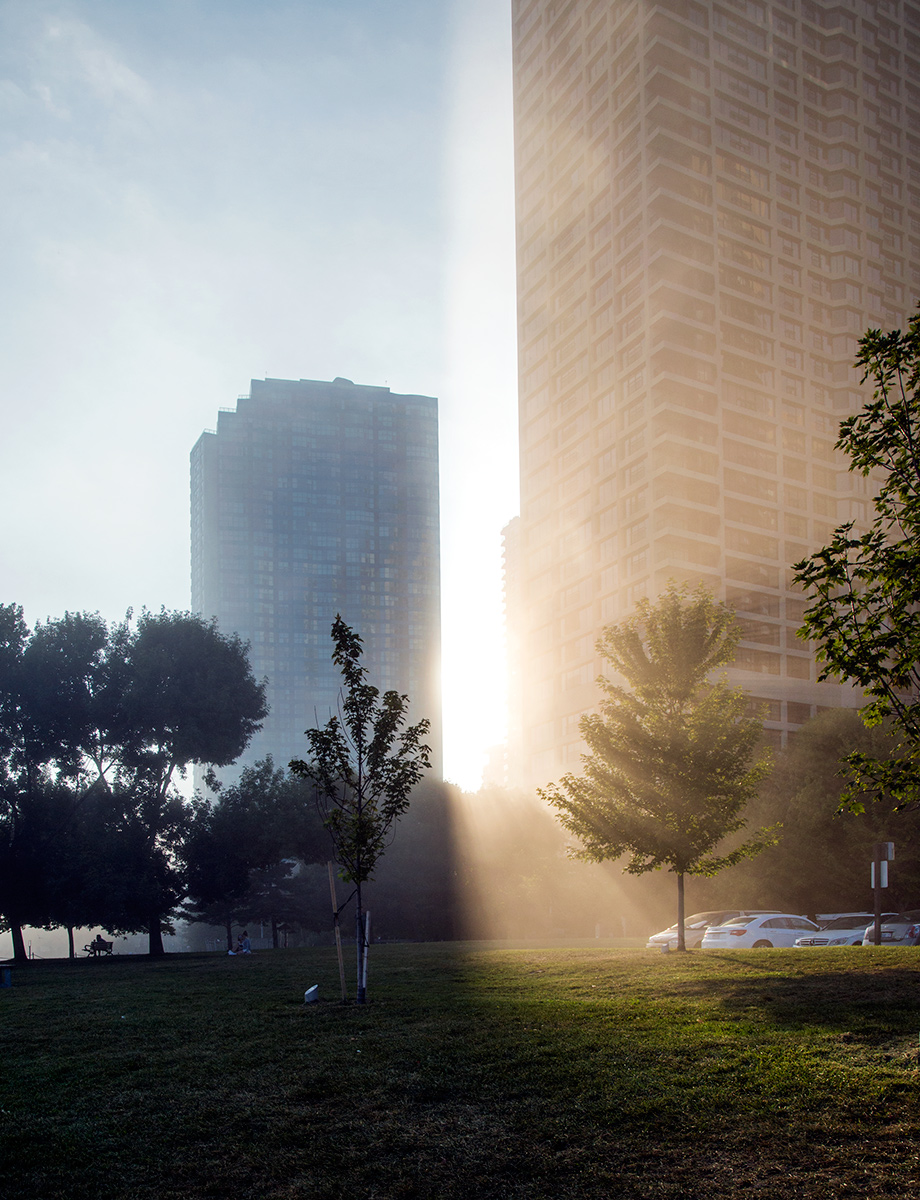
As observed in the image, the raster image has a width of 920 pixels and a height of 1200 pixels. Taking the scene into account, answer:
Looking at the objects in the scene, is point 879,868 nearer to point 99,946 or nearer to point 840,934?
point 840,934

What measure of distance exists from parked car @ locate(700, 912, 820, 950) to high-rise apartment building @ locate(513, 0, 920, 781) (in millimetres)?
56346

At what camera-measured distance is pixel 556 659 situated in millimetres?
102062

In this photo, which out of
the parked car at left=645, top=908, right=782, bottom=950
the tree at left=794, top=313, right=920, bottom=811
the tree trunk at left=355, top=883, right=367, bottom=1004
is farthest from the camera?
the parked car at left=645, top=908, right=782, bottom=950

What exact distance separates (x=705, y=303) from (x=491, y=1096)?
93.7 m

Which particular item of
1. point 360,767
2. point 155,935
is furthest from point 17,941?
point 360,767

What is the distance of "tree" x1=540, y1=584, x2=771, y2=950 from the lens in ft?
74.1

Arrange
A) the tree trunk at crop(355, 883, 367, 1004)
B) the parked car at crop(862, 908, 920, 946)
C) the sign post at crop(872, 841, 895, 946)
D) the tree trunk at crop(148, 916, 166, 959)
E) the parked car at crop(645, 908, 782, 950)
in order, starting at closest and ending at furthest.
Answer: the tree trunk at crop(355, 883, 367, 1004)
the sign post at crop(872, 841, 895, 946)
the parked car at crop(862, 908, 920, 946)
the parked car at crop(645, 908, 782, 950)
the tree trunk at crop(148, 916, 166, 959)

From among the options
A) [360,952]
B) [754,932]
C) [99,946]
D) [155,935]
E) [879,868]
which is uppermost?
[360,952]

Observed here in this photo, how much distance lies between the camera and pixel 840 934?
2952 centimetres

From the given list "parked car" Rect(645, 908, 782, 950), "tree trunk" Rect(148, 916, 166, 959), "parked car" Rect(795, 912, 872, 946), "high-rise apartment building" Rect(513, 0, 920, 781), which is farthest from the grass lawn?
"high-rise apartment building" Rect(513, 0, 920, 781)

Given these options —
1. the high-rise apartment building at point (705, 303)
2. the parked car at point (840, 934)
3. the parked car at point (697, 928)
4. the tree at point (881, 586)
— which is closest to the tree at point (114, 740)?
the parked car at point (697, 928)

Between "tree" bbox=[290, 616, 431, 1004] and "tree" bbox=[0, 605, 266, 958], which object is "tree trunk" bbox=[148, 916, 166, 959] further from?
"tree" bbox=[290, 616, 431, 1004]

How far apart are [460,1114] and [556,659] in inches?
3695

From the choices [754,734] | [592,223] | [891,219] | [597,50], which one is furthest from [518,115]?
[754,734]
